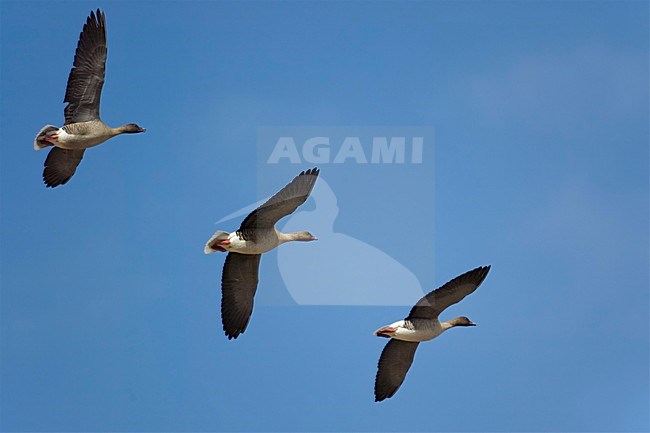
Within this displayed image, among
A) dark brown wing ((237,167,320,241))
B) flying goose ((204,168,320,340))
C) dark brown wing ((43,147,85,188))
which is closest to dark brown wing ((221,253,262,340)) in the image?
flying goose ((204,168,320,340))

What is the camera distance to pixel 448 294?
20766mm

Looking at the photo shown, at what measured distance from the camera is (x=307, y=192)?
1919 cm

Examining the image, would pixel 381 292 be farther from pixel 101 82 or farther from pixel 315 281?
pixel 101 82

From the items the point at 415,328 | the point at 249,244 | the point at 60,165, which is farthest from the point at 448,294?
the point at 60,165

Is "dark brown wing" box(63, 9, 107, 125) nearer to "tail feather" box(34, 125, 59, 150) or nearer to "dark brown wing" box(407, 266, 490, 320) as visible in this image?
"tail feather" box(34, 125, 59, 150)

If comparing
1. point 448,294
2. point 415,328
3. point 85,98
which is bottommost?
point 415,328

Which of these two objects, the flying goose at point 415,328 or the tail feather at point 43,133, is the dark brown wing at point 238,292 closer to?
the flying goose at point 415,328

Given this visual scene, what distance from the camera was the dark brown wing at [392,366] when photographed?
889 inches

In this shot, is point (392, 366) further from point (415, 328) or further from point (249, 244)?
point (249, 244)

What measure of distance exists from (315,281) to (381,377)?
88.9 inches

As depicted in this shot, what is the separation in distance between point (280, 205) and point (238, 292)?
304 cm

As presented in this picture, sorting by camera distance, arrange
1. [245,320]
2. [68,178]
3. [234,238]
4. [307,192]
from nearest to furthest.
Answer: [307,192]
[234,238]
[245,320]
[68,178]

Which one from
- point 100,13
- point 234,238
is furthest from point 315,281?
point 100,13

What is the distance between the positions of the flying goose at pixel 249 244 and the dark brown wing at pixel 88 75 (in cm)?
393
